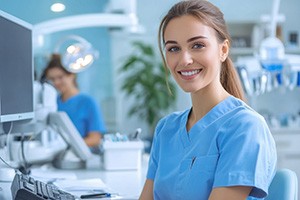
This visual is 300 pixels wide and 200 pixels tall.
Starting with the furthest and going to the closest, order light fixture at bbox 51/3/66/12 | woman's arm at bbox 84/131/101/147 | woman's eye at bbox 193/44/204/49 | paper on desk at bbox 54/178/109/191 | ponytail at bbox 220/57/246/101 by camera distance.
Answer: woman's arm at bbox 84/131/101/147 → light fixture at bbox 51/3/66/12 → paper on desk at bbox 54/178/109/191 → ponytail at bbox 220/57/246/101 → woman's eye at bbox 193/44/204/49

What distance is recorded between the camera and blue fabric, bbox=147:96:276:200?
1203 mm

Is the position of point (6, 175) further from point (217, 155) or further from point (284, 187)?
point (284, 187)

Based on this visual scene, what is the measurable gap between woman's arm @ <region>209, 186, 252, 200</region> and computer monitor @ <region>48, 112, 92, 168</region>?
1190 millimetres

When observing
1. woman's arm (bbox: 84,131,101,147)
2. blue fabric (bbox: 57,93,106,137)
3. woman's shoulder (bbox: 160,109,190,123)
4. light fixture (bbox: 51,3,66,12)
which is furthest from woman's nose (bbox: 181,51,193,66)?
blue fabric (bbox: 57,93,106,137)

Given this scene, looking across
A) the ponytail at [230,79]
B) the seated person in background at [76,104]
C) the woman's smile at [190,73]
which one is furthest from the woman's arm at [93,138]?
the woman's smile at [190,73]

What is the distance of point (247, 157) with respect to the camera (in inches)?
47.5

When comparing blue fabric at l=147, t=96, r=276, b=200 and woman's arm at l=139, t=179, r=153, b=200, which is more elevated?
blue fabric at l=147, t=96, r=276, b=200

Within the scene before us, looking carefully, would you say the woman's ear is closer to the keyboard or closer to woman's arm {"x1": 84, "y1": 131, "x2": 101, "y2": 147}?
the keyboard

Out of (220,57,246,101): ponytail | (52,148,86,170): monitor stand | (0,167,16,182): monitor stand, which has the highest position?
(220,57,246,101): ponytail

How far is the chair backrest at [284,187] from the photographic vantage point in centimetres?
134

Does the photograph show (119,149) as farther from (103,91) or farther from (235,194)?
(103,91)

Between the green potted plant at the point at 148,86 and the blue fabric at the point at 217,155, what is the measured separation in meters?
3.45

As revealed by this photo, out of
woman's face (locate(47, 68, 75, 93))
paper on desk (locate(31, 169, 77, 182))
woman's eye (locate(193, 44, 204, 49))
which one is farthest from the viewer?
woman's face (locate(47, 68, 75, 93))

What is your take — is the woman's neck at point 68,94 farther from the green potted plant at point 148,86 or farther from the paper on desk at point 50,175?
the green potted plant at point 148,86
